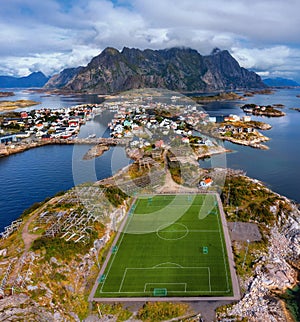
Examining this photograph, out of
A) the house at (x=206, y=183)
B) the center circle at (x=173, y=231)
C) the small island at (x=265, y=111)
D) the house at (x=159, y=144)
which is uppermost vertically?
the house at (x=206, y=183)

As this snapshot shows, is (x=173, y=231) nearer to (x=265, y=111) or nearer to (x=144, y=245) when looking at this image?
(x=144, y=245)

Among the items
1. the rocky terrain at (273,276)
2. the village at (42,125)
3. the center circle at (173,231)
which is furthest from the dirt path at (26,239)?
the village at (42,125)

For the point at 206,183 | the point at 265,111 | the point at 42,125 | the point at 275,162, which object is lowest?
the point at 265,111

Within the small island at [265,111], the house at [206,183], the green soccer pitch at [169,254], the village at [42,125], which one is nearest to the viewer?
the green soccer pitch at [169,254]

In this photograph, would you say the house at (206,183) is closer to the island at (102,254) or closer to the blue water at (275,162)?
the island at (102,254)

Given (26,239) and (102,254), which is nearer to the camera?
(26,239)

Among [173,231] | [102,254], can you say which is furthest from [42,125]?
[102,254]

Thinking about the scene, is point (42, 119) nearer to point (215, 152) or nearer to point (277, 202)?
point (215, 152)

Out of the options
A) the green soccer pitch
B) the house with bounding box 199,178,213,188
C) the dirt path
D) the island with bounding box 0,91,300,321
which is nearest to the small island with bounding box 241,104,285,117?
the island with bounding box 0,91,300,321

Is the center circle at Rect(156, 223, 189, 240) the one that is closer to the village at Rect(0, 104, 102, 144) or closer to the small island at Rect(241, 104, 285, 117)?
the village at Rect(0, 104, 102, 144)
